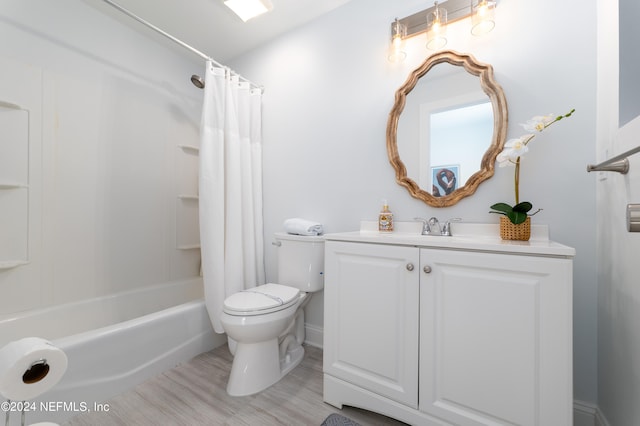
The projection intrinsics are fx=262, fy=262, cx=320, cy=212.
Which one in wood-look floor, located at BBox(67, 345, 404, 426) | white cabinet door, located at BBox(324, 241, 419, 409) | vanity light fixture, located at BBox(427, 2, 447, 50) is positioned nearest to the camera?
white cabinet door, located at BBox(324, 241, 419, 409)

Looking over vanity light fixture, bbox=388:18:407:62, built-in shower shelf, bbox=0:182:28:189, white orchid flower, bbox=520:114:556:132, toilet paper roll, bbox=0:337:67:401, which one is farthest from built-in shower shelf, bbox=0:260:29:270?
white orchid flower, bbox=520:114:556:132

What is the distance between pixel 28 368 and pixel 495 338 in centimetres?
148

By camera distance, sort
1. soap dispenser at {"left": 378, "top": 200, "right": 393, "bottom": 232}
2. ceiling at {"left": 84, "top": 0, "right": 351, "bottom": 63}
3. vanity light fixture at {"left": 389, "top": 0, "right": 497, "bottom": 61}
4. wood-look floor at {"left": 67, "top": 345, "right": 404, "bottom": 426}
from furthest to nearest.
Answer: ceiling at {"left": 84, "top": 0, "right": 351, "bottom": 63}
soap dispenser at {"left": 378, "top": 200, "right": 393, "bottom": 232}
vanity light fixture at {"left": 389, "top": 0, "right": 497, "bottom": 61}
wood-look floor at {"left": 67, "top": 345, "right": 404, "bottom": 426}

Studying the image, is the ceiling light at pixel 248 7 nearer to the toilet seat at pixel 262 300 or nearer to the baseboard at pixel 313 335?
the toilet seat at pixel 262 300

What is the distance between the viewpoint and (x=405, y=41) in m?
1.63

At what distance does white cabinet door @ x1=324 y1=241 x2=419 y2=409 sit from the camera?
112cm

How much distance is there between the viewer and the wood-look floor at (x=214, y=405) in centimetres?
123

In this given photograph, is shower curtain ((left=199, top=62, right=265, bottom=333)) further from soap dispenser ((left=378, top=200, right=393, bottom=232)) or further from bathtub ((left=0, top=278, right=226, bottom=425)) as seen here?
soap dispenser ((left=378, top=200, right=393, bottom=232))

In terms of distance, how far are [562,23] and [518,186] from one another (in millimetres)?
779

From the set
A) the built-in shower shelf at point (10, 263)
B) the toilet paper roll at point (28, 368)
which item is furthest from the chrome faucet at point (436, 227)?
the built-in shower shelf at point (10, 263)

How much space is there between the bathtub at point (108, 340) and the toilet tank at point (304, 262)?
67 cm

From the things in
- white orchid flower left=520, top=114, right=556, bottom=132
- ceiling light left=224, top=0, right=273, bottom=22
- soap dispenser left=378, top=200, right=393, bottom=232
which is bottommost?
soap dispenser left=378, top=200, right=393, bottom=232

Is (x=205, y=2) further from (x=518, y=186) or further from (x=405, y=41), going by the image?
(x=518, y=186)

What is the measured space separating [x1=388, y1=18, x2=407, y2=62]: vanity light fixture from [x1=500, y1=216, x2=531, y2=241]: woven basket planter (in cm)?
115
